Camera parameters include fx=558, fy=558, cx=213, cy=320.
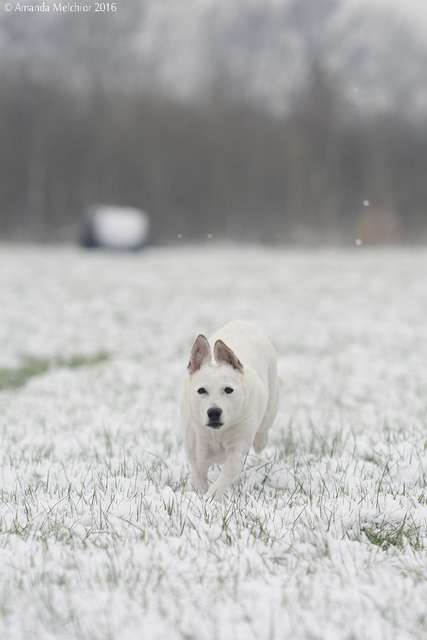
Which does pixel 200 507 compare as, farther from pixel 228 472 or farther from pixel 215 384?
pixel 215 384

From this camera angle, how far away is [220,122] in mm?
31094

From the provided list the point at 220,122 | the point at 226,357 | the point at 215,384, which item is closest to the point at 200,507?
the point at 215,384

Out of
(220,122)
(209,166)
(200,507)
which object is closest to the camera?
(200,507)

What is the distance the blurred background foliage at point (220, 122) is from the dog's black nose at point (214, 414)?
87.2 ft

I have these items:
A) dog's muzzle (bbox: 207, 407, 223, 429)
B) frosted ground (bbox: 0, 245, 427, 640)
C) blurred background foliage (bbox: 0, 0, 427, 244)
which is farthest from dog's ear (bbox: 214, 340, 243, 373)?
blurred background foliage (bbox: 0, 0, 427, 244)

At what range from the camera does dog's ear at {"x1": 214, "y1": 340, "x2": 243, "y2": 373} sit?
289cm

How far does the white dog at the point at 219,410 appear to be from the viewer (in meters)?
2.78

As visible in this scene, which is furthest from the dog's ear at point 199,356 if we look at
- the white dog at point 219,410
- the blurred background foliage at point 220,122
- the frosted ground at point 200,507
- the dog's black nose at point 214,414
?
the blurred background foliage at point 220,122

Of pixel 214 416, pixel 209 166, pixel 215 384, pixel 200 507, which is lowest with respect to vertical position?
pixel 200 507

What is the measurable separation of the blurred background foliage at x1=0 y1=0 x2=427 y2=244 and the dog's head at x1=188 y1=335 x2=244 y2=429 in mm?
26258

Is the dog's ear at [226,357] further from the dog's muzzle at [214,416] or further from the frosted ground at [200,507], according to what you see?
the frosted ground at [200,507]

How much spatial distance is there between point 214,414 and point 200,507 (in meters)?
0.43

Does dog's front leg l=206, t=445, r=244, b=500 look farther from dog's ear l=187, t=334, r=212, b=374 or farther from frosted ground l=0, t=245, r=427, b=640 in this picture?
dog's ear l=187, t=334, r=212, b=374

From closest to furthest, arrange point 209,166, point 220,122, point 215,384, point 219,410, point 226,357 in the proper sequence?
point 219,410, point 215,384, point 226,357, point 209,166, point 220,122
